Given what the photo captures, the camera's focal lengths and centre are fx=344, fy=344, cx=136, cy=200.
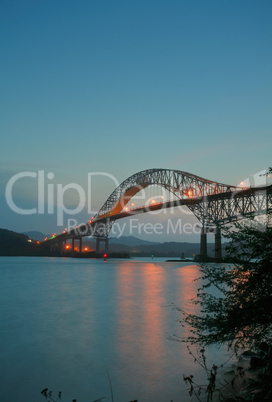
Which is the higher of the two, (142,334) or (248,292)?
(248,292)

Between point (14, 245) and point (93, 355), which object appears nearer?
point (93, 355)

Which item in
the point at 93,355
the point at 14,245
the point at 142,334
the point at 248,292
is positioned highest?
the point at 248,292

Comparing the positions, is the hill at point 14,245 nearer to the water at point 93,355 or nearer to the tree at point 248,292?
the water at point 93,355

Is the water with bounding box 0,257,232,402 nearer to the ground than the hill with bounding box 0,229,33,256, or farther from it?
farther from it

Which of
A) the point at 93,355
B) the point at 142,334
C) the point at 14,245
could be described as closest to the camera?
the point at 93,355

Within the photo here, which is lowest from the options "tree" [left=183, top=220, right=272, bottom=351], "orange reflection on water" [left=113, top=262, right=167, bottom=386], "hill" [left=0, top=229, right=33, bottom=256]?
"hill" [left=0, top=229, right=33, bottom=256]

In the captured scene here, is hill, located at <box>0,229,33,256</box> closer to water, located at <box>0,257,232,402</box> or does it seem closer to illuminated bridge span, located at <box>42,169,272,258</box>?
illuminated bridge span, located at <box>42,169,272,258</box>

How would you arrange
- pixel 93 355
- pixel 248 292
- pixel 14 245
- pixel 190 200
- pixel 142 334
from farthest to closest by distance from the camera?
pixel 14 245
pixel 190 200
pixel 142 334
pixel 93 355
pixel 248 292

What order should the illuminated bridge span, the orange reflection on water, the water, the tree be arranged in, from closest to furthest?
1. the tree
2. the water
3. the orange reflection on water
4. the illuminated bridge span

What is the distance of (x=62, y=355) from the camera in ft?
24.0

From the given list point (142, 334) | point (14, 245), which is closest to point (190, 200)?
point (142, 334)

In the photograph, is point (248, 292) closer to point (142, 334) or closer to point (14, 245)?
point (142, 334)

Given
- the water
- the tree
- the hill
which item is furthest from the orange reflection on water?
the hill

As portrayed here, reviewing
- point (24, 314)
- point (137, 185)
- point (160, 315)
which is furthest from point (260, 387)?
point (137, 185)
